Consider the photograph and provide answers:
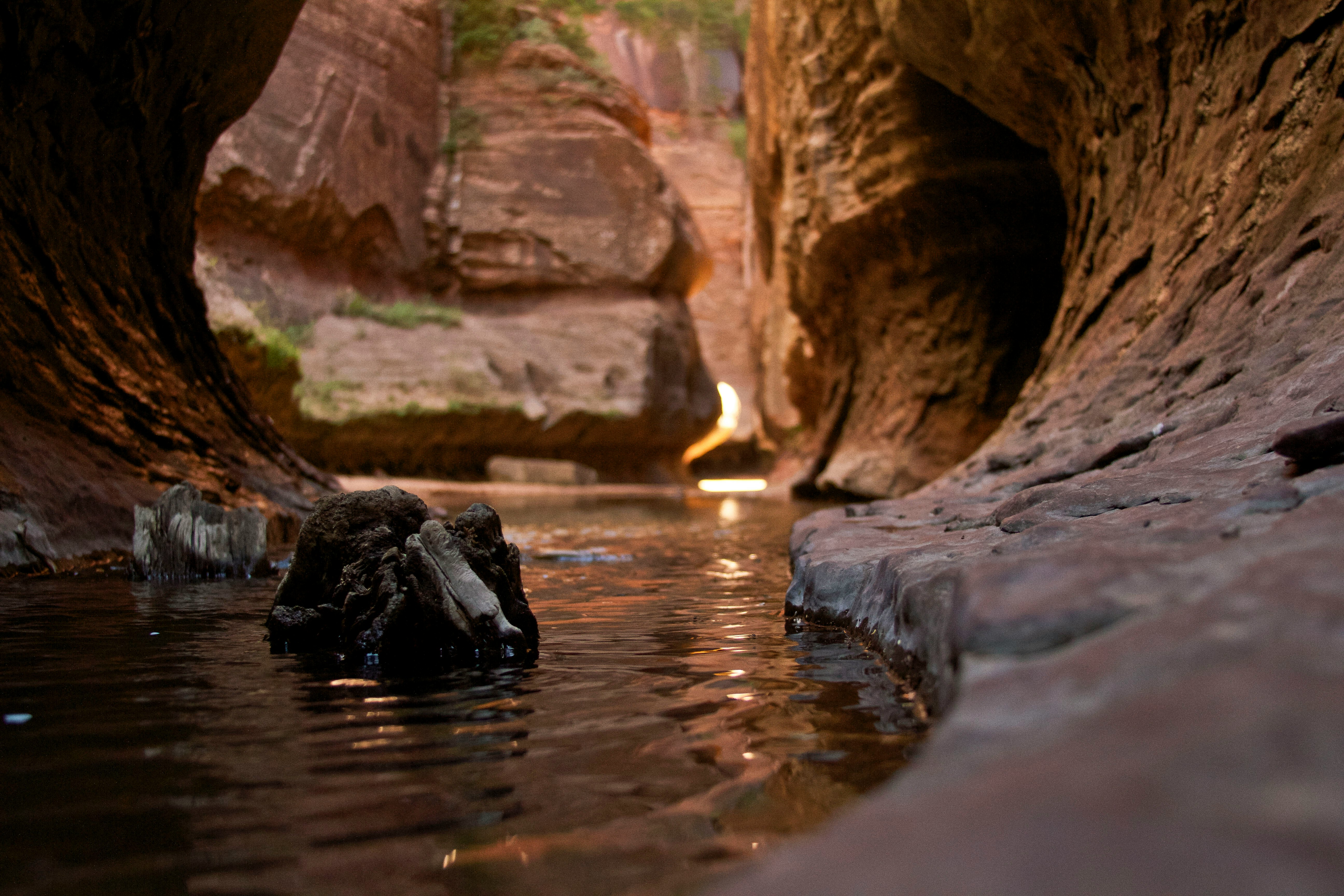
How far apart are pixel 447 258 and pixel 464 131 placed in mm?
3104

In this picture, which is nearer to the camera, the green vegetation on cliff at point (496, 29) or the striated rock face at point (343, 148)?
the striated rock face at point (343, 148)

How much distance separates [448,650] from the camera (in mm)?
2580

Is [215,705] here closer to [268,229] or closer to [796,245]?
[796,245]

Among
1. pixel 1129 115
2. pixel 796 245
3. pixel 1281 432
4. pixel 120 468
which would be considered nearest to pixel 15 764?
pixel 1281 432

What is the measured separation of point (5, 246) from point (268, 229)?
563 inches

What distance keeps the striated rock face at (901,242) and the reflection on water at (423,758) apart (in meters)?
8.61

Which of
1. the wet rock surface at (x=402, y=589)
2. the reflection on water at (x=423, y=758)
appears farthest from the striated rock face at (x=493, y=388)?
the wet rock surface at (x=402, y=589)

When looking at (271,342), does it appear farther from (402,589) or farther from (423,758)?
(423,758)

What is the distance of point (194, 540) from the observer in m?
4.64

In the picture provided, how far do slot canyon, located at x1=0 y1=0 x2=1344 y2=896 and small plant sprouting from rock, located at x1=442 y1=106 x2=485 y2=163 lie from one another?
314 inches

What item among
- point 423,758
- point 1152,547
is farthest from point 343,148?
point 1152,547

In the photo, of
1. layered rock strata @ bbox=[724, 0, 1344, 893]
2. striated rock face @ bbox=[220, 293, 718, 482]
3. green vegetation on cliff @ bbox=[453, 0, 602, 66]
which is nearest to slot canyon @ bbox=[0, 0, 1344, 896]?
layered rock strata @ bbox=[724, 0, 1344, 893]

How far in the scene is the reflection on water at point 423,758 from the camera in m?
1.20

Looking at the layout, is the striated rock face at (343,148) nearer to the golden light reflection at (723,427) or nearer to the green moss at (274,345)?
the green moss at (274,345)
